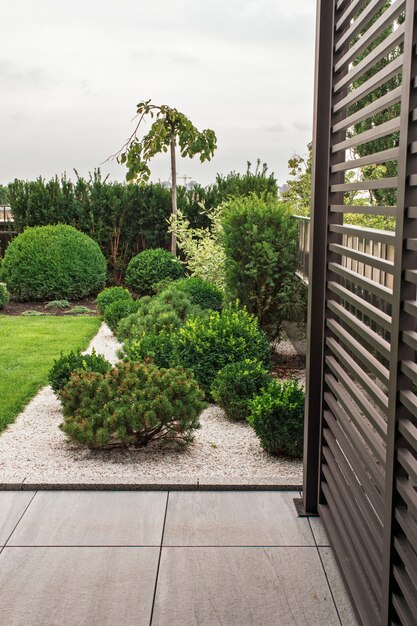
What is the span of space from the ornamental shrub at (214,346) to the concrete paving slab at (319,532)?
8.05 feet

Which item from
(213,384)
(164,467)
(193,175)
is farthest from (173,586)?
(193,175)

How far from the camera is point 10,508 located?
3.78 m

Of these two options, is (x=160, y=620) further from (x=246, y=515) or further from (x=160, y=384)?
(x=160, y=384)

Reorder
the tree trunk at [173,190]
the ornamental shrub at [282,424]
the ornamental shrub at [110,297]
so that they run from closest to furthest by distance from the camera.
Result: 1. the ornamental shrub at [282,424]
2. the ornamental shrub at [110,297]
3. the tree trunk at [173,190]

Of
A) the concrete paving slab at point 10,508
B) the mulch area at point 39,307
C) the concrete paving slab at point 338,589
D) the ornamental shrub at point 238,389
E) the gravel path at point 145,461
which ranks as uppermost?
the ornamental shrub at point 238,389

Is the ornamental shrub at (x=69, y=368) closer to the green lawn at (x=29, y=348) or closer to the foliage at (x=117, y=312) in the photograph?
the green lawn at (x=29, y=348)

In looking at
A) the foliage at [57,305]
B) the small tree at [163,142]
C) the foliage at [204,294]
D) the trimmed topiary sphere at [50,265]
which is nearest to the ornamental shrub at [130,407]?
the foliage at [204,294]

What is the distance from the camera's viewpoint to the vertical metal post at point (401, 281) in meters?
1.96

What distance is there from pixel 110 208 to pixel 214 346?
9244mm

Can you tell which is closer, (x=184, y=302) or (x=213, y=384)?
(x=213, y=384)

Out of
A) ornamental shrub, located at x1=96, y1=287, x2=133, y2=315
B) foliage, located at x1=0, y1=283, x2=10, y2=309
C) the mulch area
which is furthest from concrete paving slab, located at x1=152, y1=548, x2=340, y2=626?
foliage, located at x1=0, y1=283, x2=10, y2=309

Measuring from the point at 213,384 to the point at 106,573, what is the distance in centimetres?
272

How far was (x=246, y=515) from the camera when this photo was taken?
3682 mm

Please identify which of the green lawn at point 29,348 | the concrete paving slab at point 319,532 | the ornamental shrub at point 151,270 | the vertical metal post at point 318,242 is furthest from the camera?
the ornamental shrub at point 151,270
